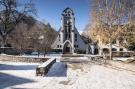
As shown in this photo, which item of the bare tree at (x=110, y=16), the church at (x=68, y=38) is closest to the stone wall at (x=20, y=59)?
the bare tree at (x=110, y=16)

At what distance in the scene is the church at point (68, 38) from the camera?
6230cm

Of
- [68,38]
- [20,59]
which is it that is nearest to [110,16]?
[20,59]

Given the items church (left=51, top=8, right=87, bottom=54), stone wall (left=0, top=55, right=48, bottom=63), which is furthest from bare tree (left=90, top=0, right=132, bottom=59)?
church (left=51, top=8, right=87, bottom=54)

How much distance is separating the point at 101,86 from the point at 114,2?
19.9 metres

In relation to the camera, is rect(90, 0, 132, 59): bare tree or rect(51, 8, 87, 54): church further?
rect(51, 8, 87, 54): church

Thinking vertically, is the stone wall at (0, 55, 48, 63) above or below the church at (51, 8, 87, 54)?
below

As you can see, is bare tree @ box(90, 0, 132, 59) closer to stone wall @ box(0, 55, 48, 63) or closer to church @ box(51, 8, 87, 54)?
stone wall @ box(0, 55, 48, 63)

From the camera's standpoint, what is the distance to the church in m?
62.3

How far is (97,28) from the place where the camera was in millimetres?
35469

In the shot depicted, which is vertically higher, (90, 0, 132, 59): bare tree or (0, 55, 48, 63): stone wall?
(90, 0, 132, 59): bare tree

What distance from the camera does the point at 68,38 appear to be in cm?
6372

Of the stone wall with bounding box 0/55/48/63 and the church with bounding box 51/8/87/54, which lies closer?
the stone wall with bounding box 0/55/48/63

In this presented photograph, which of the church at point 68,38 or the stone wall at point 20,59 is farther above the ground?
the church at point 68,38

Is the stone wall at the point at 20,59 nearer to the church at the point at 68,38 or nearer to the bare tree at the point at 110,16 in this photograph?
the bare tree at the point at 110,16
